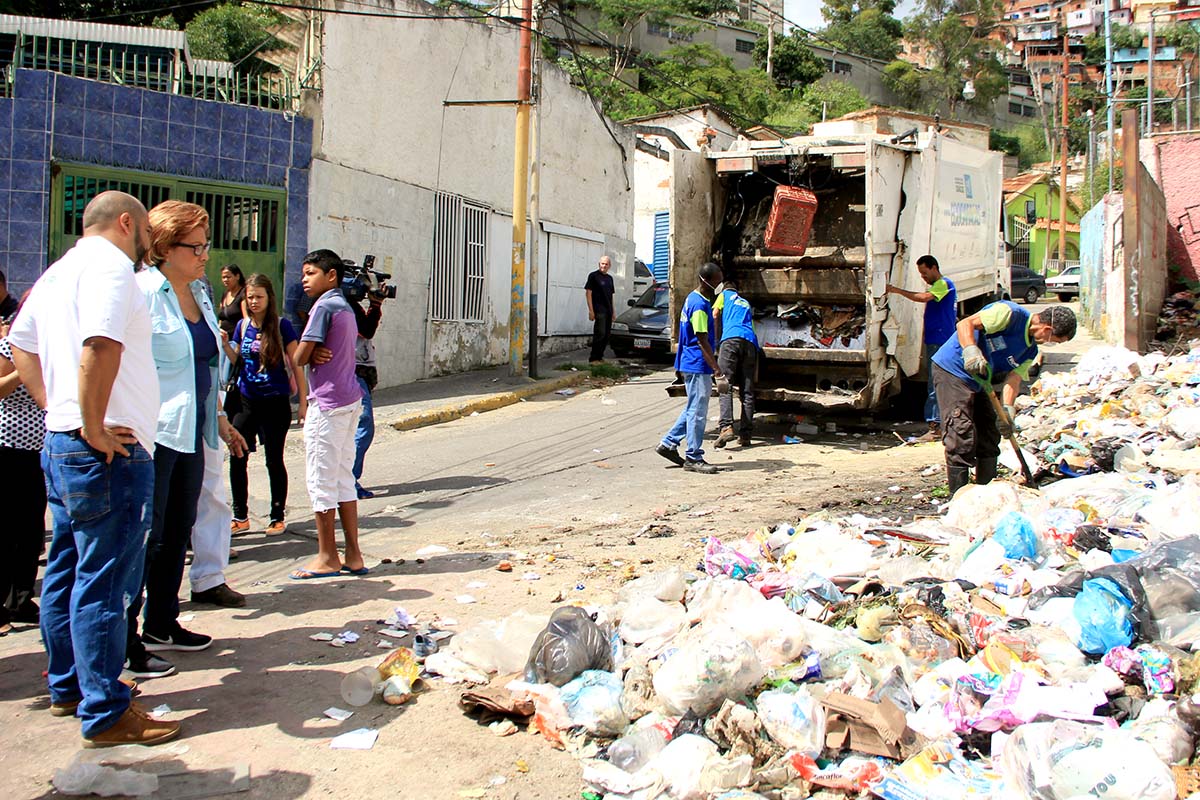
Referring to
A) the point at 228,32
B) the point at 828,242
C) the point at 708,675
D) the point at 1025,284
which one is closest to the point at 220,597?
the point at 708,675

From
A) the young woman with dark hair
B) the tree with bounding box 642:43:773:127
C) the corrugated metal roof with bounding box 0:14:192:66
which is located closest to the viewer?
the young woman with dark hair

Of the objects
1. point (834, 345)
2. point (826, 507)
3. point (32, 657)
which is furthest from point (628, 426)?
point (32, 657)

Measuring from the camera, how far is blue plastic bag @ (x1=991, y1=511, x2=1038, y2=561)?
14.9 feet

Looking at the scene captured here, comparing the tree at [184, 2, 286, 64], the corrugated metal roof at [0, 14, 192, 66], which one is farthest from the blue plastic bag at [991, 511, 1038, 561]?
the tree at [184, 2, 286, 64]

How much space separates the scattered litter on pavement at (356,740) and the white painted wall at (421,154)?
8914 millimetres

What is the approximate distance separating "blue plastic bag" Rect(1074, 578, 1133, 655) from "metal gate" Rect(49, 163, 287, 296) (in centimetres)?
821

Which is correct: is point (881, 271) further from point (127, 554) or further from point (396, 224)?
point (127, 554)

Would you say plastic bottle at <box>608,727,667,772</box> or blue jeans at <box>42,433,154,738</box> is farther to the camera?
plastic bottle at <box>608,727,667,772</box>

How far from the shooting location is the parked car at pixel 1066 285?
3194 cm

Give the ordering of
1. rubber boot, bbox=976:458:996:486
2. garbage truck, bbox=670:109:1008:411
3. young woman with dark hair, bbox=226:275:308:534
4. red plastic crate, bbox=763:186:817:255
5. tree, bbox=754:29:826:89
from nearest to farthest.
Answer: young woman with dark hair, bbox=226:275:308:534
rubber boot, bbox=976:458:996:486
garbage truck, bbox=670:109:1008:411
red plastic crate, bbox=763:186:817:255
tree, bbox=754:29:826:89

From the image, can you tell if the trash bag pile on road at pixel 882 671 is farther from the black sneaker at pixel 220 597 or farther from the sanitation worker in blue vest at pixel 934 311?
the sanitation worker in blue vest at pixel 934 311

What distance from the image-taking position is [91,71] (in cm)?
994

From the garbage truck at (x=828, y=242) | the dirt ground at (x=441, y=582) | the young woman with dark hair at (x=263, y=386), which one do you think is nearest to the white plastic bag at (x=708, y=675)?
the dirt ground at (x=441, y=582)

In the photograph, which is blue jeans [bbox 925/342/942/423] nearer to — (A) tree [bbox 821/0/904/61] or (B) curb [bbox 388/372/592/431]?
(B) curb [bbox 388/372/592/431]
